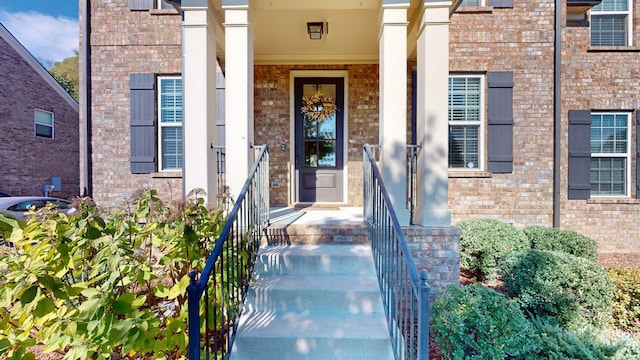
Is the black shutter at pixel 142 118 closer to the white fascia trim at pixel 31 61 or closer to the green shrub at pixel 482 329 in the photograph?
the green shrub at pixel 482 329

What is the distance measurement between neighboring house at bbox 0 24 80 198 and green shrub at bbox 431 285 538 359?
10945mm

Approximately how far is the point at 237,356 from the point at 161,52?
511 centimetres

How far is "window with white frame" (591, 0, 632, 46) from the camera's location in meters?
5.41

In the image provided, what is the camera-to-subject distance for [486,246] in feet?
13.4

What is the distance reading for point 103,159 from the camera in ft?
17.6

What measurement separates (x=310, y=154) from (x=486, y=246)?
2.98m

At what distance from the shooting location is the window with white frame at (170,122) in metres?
5.38

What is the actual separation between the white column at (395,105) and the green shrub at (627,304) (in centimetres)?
226

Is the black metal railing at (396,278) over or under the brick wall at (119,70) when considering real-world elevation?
under

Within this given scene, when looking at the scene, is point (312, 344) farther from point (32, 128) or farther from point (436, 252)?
point (32, 128)

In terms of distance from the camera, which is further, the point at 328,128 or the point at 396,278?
the point at 328,128

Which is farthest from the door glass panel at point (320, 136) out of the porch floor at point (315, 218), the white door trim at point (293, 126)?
the porch floor at point (315, 218)

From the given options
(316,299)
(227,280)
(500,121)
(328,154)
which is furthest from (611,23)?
(227,280)

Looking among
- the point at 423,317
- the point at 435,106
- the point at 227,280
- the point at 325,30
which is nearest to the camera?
the point at 423,317
